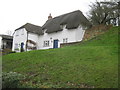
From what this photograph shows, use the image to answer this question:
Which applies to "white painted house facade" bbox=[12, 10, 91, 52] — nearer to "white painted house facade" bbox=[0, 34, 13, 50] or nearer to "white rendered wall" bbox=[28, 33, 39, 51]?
"white rendered wall" bbox=[28, 33, 39, 51]

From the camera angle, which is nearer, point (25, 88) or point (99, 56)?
point (25, 88)

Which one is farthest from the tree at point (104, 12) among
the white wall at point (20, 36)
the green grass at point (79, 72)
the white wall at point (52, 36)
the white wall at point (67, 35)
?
the white wall at point (20, 36)

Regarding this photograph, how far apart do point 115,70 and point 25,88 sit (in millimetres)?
5342

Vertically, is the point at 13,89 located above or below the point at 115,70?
below

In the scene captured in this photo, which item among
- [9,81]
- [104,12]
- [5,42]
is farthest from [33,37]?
[9,81]

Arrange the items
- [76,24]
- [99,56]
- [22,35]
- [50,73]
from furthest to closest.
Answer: [22,35] → [76,24] → [99,56] → [50,73]

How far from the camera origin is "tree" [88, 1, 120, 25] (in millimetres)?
23766

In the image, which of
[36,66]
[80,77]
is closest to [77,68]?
[80,77]

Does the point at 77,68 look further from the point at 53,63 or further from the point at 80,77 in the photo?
the point at 53,63

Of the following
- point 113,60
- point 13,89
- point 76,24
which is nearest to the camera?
point 13,89

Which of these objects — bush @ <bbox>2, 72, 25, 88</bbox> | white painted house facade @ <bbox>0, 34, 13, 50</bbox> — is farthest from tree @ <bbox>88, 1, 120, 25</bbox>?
white painted house facade @ <bbox>0, 34, 13, 50</bbox>

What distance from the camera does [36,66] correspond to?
12.0 m

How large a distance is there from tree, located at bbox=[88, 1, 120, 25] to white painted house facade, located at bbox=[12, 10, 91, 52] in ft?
5.76

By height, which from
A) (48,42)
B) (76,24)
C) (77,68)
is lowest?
(77,68)
